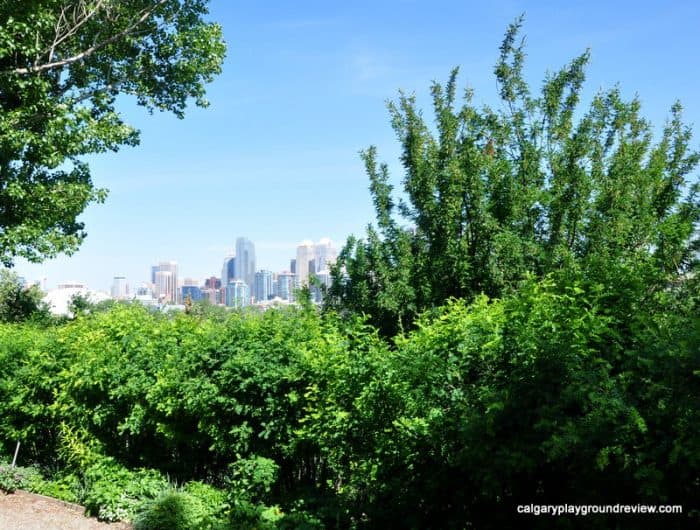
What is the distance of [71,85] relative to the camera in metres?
16.0

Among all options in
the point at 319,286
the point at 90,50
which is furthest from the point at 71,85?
the point at 319,286

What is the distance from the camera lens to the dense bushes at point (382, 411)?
3.37 m

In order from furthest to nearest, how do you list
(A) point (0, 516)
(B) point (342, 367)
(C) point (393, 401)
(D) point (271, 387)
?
(A) point (0, 516), (D) point (271, 387), (B) point (342, 367), (C) point (393, 401)

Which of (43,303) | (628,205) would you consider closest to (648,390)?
(628,205)

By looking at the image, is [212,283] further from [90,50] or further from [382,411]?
[382,411]

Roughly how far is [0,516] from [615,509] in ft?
22.3

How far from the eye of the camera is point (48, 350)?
863 centimetres

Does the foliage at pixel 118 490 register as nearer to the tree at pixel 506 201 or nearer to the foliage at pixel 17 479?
the foliage at pixel 17 479

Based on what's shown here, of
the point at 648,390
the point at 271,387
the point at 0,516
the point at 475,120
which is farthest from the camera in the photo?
the point at 475,120

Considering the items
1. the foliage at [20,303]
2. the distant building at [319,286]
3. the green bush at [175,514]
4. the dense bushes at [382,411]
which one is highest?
the foliage at [20,303]

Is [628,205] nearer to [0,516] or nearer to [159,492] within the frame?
[159,492]

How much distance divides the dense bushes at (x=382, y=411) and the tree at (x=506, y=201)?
2.42m

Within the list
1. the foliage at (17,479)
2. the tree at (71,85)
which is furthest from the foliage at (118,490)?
the tree at (71,85)

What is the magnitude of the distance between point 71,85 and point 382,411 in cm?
1448
